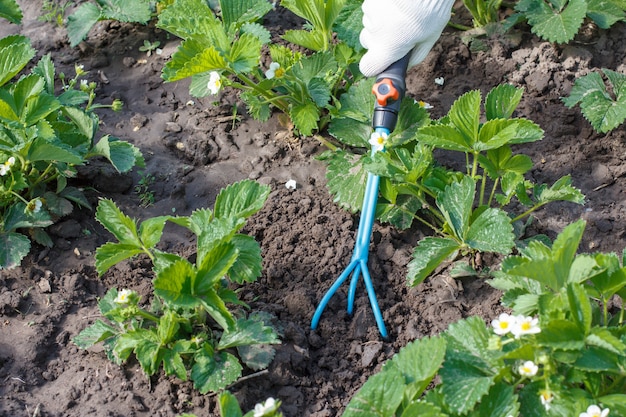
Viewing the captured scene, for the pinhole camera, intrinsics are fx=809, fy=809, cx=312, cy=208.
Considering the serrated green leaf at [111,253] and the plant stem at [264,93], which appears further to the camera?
the plant stem at [264,93]

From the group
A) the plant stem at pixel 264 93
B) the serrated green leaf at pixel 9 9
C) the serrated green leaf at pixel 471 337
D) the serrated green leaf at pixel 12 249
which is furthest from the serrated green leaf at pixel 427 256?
the serrated green leaf at pixel 9 9

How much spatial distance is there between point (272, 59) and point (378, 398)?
1.44 meters

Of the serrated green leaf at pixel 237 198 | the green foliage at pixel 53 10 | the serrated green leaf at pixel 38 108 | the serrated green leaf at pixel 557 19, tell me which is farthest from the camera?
the green foliage at pixel 53 10

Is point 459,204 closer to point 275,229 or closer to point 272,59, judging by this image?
point 275,229

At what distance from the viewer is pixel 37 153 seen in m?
2.31

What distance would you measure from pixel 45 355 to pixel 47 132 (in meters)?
0.64

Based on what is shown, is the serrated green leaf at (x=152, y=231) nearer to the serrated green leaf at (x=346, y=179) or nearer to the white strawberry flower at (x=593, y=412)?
the serrated green leaf at (x=346, y=179)

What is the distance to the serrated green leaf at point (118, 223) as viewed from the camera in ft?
6.89

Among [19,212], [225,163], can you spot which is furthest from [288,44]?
[19,212]

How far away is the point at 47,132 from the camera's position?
233 centimetres

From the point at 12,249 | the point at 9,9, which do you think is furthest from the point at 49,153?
the point at 9,9

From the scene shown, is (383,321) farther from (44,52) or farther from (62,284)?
(44,52)

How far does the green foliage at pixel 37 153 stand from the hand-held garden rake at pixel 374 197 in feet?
2.33

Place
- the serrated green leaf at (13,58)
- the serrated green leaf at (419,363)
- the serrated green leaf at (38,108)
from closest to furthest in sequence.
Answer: the serrated green leaf at (419,363), the serrated green leaf at (38,108), the serrated green leaf at (13,58)
